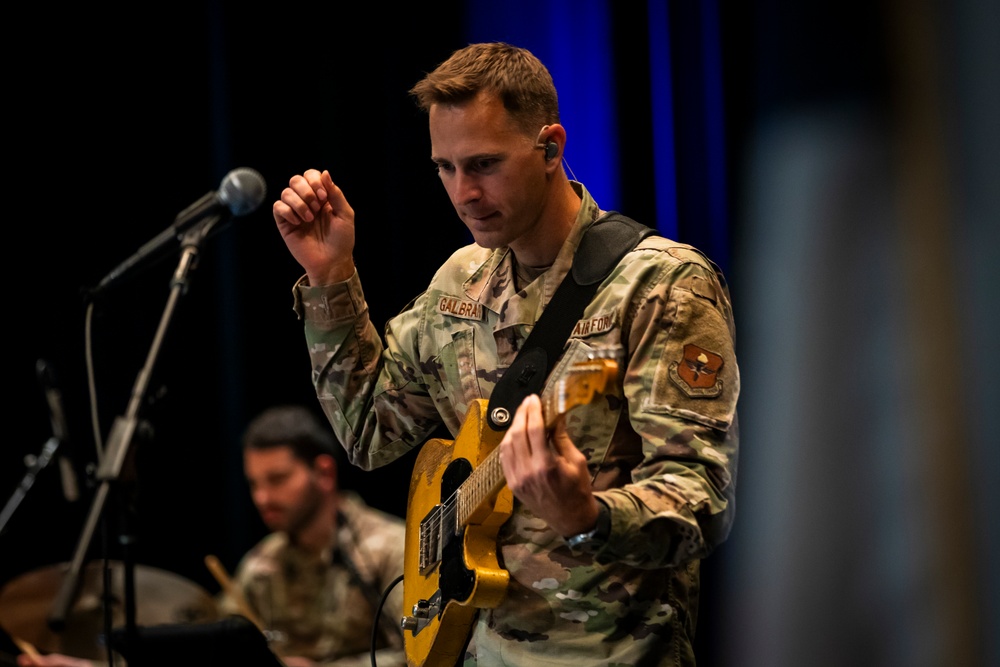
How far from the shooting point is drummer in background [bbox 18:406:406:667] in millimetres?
4066

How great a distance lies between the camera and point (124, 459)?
2238 millimetres

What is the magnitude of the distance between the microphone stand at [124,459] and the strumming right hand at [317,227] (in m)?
0.20

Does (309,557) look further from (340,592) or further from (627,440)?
(627,440)

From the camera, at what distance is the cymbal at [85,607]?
4070mm

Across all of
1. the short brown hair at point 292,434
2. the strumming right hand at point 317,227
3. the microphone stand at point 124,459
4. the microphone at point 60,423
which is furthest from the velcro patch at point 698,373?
the short brown hair at point 292,434

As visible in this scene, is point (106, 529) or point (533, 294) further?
point (106, 529)

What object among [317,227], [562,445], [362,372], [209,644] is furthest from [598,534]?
[209,644]

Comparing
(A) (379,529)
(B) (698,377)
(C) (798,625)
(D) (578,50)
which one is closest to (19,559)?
(A) (379,529)

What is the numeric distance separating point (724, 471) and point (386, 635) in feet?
7.59

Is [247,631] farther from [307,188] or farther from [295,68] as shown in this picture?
[295,68]

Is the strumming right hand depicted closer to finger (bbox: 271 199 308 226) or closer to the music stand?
finger (bbox: 271 199 308 226)

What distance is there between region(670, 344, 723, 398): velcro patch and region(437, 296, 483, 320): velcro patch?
0.46 meters

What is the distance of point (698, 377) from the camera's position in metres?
1.92

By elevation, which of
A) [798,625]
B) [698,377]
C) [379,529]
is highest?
[698,377]
